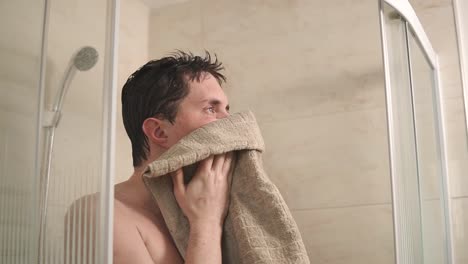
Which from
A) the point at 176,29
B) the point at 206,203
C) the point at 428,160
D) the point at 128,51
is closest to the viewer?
the point at 206,203

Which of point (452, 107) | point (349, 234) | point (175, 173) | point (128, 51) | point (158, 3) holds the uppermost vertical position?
point (158, 3)

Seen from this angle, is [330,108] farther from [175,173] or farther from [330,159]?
[175,173]

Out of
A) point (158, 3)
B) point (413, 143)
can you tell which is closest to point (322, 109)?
point (413, 143)

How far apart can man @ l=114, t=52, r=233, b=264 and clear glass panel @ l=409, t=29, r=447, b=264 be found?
478 millimetres

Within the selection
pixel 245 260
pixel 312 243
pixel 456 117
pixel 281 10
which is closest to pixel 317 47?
pixel 281 10

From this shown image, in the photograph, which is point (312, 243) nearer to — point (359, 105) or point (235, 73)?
point (359, 105)

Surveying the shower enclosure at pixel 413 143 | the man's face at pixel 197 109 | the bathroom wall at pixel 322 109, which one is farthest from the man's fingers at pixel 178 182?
the bathroom wall at pixel 322 109

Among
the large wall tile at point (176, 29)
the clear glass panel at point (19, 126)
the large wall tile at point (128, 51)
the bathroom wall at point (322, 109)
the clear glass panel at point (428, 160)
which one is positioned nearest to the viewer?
the clear glass panel at point (19, 126)

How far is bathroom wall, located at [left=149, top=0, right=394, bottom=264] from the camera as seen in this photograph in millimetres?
1568

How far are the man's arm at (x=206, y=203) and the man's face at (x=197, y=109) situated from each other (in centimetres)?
10

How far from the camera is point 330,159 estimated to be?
162 cm

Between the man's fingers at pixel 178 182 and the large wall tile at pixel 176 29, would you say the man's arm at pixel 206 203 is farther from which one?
the large wall tile at pixel 176 29

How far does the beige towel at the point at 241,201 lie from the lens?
91 cm

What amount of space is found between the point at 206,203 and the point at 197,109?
0.66ft
